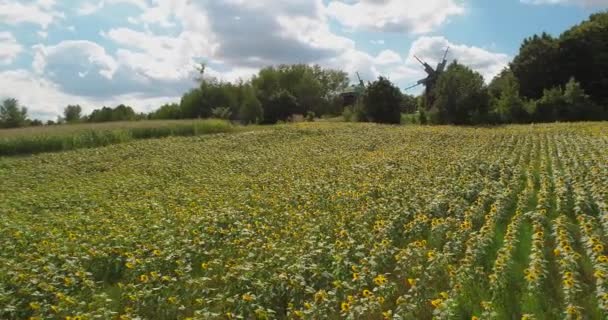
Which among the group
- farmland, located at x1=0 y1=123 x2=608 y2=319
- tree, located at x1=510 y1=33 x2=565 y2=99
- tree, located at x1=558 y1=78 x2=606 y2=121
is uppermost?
tree, located at x1=510 y1=33 x2=565 y2=99

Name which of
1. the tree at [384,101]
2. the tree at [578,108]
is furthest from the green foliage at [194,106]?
the tree at [578,108]

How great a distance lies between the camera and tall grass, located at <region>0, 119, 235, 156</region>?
31.2 m

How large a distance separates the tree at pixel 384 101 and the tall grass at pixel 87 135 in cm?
1593

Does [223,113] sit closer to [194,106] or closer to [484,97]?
[194,106]

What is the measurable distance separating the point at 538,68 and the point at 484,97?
12492mm

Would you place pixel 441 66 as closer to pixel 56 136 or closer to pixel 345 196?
pixel 56 136

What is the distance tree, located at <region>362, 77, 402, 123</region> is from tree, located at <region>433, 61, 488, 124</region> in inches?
189

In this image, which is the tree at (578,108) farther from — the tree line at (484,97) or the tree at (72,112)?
the tree at (72,112)

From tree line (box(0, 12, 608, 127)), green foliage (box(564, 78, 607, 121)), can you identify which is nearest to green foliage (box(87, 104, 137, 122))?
tree line (box(0, 12, 608, 127))

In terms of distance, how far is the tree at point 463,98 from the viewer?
46.4 metres

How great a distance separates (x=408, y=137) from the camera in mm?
31062

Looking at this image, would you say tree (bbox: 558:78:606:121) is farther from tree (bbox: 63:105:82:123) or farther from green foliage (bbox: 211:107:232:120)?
tree (bbox: 63:105:82:123)

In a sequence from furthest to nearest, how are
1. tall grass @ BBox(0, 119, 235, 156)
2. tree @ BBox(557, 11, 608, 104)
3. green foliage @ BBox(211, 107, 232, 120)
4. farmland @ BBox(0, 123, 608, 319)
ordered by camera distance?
green foliage @ BBox(211, 107, 232, 120) → tree @ BBox(557, 11, 608, 104) → tall grass @ BBox(0, 119, 235, 156) → farmland @ BBox(0, 123, 608, 319)

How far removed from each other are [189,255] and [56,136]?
Result: 29138 mm
